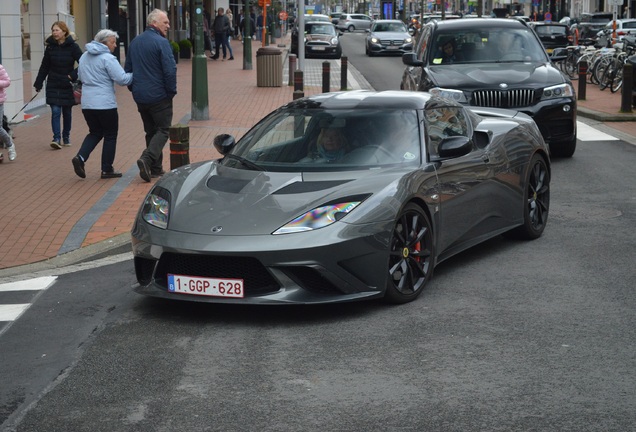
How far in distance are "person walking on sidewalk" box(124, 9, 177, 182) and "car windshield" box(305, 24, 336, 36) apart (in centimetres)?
3428

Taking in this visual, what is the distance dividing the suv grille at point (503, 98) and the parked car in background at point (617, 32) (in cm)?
2022

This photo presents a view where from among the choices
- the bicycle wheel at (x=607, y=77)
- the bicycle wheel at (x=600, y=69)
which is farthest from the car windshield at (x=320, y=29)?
the bicycle wheel at (x=607, y=77)

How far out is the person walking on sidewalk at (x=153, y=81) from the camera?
12.7 m

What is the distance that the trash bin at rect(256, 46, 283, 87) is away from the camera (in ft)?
92.7

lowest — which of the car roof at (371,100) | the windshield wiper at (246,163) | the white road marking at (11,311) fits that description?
the white road marking at (11,311)

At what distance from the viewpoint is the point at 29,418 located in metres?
5.31

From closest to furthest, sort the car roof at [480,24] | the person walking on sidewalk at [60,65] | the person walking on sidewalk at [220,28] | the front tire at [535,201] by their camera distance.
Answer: the front tire at [535,201] → the person walking on sidewalk at [60,65] → the car roof at [480,24] → the person walking on sidewalk at [220,28]

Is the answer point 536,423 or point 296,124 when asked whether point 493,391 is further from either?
point 296,124

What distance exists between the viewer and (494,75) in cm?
1495

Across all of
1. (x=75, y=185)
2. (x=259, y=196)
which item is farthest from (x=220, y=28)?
(x=259, y=196)

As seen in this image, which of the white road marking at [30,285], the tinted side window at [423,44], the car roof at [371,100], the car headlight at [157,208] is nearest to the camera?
the car headlight at [157,208]

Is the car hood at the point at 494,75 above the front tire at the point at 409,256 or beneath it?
above

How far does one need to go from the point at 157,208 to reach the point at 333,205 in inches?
49.3

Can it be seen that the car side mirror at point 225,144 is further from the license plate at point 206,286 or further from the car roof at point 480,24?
the car roof at point 480,24
